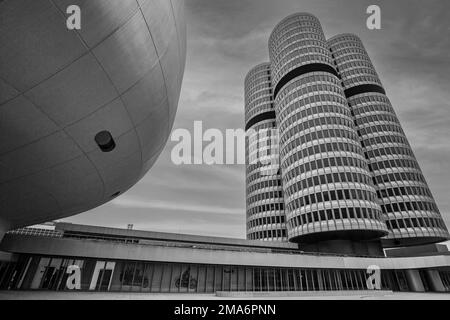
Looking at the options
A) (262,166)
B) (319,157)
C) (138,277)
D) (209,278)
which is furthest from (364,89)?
(138,277)

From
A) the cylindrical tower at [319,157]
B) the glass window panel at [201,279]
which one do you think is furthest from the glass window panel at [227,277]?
the cylindrical tower at [319,157]

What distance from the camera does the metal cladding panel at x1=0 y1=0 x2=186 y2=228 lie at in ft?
19.8

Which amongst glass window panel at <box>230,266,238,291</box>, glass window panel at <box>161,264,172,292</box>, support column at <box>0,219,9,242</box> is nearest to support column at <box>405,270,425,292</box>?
glass window panel at <box>230,266,238,291</box>

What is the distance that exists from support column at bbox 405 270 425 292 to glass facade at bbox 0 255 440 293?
7256 millimetres

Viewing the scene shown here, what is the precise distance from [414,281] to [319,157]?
78.1ft

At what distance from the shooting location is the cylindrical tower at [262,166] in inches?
2411

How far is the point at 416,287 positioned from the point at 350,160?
22.2 metres

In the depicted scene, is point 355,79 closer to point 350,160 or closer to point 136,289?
point 350,160

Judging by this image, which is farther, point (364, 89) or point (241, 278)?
point (364, 89)

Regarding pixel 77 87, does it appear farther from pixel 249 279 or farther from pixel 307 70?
pixel 307 70

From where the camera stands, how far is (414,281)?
3039 cm

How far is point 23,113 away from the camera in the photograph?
7.14 m

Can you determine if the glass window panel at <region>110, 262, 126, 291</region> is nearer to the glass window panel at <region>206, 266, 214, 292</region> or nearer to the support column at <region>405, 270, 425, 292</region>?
the glass window panel at <region>206, 266, 214, 292</region>

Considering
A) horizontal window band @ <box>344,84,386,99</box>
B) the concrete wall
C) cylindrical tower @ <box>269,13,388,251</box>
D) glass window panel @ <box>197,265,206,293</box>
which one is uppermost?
horizontal window band @ <box>344,84,386,99</box>
